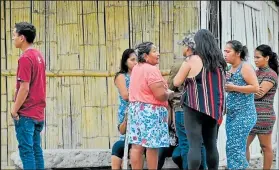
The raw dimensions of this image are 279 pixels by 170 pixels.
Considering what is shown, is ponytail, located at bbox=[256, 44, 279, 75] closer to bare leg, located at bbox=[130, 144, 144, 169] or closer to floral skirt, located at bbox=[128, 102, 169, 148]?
floral skirt, located at bbox=[128, 102, 169, 148]

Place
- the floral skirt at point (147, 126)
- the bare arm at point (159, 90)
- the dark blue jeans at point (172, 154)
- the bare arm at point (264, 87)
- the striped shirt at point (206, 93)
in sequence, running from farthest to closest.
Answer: the bare arm at point (264, 87)
the dark blue jeans at point (172, 154)
the floral skirt at point (147, 126)
the bare arm at point (159, 90)
the striped shirt at point (206, 93)

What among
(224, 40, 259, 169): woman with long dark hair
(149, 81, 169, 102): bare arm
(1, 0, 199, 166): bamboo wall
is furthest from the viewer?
(1, 0, 199, 166): bamboo wall

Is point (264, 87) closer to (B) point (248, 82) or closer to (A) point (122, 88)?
(B) point (248, 82)

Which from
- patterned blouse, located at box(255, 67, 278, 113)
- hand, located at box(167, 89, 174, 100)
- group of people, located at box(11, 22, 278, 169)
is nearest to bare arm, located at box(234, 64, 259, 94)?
group of people, located at box(11, 22, 278, 169)

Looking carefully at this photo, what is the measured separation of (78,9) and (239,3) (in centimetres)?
239

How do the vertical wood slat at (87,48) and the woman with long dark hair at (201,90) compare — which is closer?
the woman with long dark hair at (201,90)

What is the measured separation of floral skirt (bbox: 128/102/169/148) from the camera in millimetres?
7684

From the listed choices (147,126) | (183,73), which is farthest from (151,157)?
(183,73)

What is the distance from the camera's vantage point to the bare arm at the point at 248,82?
7.64 metres

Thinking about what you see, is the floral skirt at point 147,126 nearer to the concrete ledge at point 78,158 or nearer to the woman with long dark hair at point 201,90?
the woman with long dark hair at point 201,90

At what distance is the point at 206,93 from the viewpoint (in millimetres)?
7004

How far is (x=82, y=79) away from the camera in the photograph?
9.55m

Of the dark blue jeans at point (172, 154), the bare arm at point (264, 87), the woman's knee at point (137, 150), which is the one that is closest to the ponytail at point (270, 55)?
the bare arm at point (264, 87)

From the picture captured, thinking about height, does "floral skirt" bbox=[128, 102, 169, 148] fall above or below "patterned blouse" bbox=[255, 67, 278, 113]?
below
